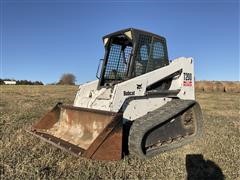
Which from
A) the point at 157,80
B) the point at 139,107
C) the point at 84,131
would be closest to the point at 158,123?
the point at 139,107

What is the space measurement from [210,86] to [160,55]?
84.1ft

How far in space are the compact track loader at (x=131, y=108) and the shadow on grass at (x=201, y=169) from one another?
70 centimetres

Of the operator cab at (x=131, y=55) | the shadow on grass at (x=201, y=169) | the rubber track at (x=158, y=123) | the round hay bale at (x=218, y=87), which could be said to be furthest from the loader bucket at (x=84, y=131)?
the round hay bale at (x=218, y=87)

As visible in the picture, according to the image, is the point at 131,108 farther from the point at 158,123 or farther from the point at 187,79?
the point at 187,79

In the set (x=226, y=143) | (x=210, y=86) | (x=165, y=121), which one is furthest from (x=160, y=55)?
(x=210, y=86)

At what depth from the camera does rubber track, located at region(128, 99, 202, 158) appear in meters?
5.57

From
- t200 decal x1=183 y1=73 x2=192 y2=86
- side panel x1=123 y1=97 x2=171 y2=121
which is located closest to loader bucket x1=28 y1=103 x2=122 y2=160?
side panel x1=123 y1=97 x2=171 y2=121

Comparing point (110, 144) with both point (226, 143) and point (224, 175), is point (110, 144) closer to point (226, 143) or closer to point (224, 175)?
point (224, 175)

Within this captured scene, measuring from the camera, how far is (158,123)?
599 centimetres

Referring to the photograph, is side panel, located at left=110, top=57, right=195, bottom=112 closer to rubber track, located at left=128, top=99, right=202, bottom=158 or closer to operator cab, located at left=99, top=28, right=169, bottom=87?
operator cab, located at left=99, top=28, right=169, bottom=87

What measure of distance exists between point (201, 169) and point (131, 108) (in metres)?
1.77

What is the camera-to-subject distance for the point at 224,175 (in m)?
4.94

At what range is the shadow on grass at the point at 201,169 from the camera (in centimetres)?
487

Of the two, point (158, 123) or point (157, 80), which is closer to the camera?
point (158, 123)
